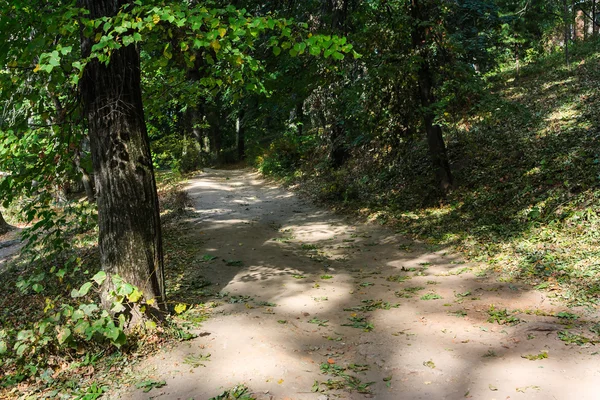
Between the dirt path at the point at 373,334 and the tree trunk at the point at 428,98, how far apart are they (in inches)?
112

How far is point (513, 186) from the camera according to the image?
940 cm

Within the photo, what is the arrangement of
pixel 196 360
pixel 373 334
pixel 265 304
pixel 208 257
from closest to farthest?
pixel 196 360
pixel 373 334
pixel 265 304
pixel 208 257

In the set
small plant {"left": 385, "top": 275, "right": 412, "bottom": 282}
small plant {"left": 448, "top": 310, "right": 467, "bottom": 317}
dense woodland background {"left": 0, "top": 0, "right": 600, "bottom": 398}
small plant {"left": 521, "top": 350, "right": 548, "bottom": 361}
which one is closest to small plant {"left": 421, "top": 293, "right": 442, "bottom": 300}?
small plant {"left": 448, "top": 310, "right": 467, "bottom": 317}

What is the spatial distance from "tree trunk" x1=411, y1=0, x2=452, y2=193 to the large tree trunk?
6469 millimetres

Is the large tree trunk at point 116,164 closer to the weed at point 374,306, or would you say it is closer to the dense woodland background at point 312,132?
the dense woodland background at point 312,132

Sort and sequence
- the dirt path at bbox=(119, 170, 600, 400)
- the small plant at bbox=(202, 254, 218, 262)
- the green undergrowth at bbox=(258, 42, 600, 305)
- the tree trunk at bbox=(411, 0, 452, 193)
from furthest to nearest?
the tree trunk at bbox=(411, 0, 452, 193) → the small plant at bbox=(202, 254, 218, 262) → the green undergrowth at bbox=(258, 42, 600, 305) → the dirt path at bbox=(119, 170, 600, 400)

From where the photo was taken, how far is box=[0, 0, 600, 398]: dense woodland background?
4.42 meters

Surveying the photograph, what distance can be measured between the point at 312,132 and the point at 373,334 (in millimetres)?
15567

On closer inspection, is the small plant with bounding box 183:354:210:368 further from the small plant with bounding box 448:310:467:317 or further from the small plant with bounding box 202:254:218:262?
the small plant with bounding box 202:254:218:262

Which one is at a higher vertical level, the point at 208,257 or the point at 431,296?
the point at 208,257

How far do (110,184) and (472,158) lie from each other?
950cm

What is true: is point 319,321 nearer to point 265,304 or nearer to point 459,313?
point 265,304

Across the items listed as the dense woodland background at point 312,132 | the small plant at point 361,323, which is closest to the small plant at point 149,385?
the dense woodland background at point 312,132

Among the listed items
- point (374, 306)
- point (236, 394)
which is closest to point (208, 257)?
point (374, 306)
